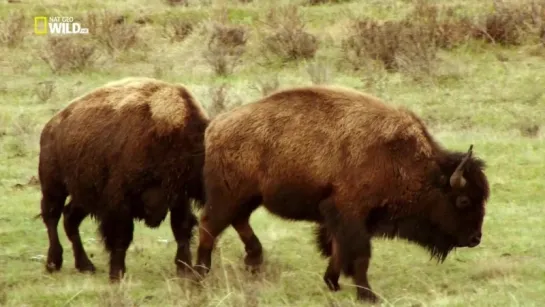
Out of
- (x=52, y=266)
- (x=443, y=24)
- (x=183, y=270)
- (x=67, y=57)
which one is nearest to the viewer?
(x=183, y=270)

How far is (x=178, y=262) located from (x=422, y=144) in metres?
2.26

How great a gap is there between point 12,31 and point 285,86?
6.51m

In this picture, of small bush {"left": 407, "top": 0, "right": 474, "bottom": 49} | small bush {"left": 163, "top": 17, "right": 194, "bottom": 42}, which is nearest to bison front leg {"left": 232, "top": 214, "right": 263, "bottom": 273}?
small bush {"left": 407, "top": 0, "right": 474, "bottom": 49}

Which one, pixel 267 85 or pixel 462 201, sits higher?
pixel 462 201

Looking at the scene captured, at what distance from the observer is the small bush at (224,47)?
720 inches

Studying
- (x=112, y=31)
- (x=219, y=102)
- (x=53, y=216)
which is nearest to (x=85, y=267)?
(x=53, y=216)

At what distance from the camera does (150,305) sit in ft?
27.6

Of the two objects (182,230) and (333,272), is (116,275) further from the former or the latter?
(333,272)

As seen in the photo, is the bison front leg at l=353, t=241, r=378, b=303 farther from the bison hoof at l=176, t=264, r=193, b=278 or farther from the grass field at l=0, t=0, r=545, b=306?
the bison hoof at l=176, t=264, r=193, b=278

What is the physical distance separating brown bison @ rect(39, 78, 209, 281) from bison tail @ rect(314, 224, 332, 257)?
0.98 meters

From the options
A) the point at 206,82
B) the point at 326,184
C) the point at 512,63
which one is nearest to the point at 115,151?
the point at 326,184

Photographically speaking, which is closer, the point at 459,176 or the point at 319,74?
the point at 459,176

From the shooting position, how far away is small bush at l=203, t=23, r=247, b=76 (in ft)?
60.0

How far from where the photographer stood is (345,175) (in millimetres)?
8367
